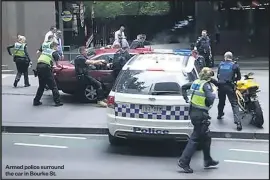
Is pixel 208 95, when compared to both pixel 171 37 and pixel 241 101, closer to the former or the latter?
pixel 171 37

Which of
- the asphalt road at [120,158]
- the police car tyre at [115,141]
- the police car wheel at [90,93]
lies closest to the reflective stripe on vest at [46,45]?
the police car wheel at [90,93]

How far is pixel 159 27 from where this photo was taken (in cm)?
793

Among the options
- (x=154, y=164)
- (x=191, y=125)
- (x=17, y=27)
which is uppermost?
(x=17, y=27)

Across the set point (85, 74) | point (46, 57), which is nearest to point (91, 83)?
point (85, 74)

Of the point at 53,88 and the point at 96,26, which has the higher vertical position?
the point at 96,26

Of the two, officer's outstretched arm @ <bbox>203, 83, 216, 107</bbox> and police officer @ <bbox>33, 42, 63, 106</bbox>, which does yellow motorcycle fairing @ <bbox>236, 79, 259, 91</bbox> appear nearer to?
officer's outstretched arm @ <bbox>203, 83, 216, 107</bbox>

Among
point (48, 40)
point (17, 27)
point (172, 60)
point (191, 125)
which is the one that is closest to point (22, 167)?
point (191, 125)

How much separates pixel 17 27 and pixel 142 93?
3.73 m

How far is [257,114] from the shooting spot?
28.7 feet

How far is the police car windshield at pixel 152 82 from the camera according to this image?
23.8ft

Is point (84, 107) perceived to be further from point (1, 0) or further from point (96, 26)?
point (1, 0)

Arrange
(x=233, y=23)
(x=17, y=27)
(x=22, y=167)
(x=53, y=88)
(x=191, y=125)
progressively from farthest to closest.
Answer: (x=53, y=88), (x=17, y=27), (x=191, y=125), (x=22, y=167), (x=233, y=23)

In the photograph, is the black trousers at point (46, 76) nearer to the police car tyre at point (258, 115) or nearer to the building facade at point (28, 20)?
the building facade at point (28, 20)

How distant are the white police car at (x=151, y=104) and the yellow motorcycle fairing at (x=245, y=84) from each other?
5.80 feet
